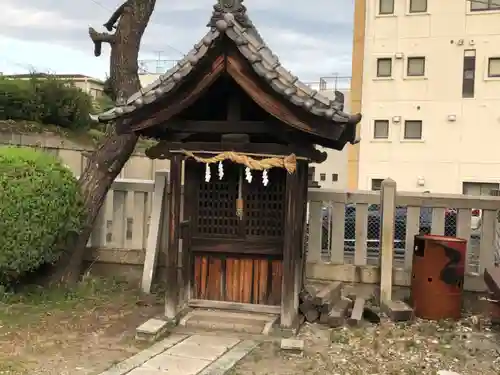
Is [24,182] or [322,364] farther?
[24,182]

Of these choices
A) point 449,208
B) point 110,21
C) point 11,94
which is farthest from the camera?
point 11,94

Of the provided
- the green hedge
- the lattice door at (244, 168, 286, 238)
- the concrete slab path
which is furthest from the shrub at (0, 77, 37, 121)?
the concrete slab path

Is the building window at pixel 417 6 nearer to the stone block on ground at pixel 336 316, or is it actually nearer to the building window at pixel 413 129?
the building window at pixel 413 129

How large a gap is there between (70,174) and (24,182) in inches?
35.2

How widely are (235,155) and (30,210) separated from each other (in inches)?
112

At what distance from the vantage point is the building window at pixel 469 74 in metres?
25.6

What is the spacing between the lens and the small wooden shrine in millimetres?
6266

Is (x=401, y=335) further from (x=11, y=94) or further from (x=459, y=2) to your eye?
(x=459, y=2)

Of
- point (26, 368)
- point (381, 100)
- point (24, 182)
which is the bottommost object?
point (26, 368)

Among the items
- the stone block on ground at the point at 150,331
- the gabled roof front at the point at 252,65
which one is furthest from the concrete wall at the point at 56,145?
the stone block on ground at the point at 150,331

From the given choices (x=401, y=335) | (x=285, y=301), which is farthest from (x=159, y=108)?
(x=401, y=335)

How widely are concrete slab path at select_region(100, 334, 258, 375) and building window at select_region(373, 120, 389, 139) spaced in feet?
72.0

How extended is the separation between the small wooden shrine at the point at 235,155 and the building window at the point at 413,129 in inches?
811

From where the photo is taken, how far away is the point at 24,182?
7.48 metres
